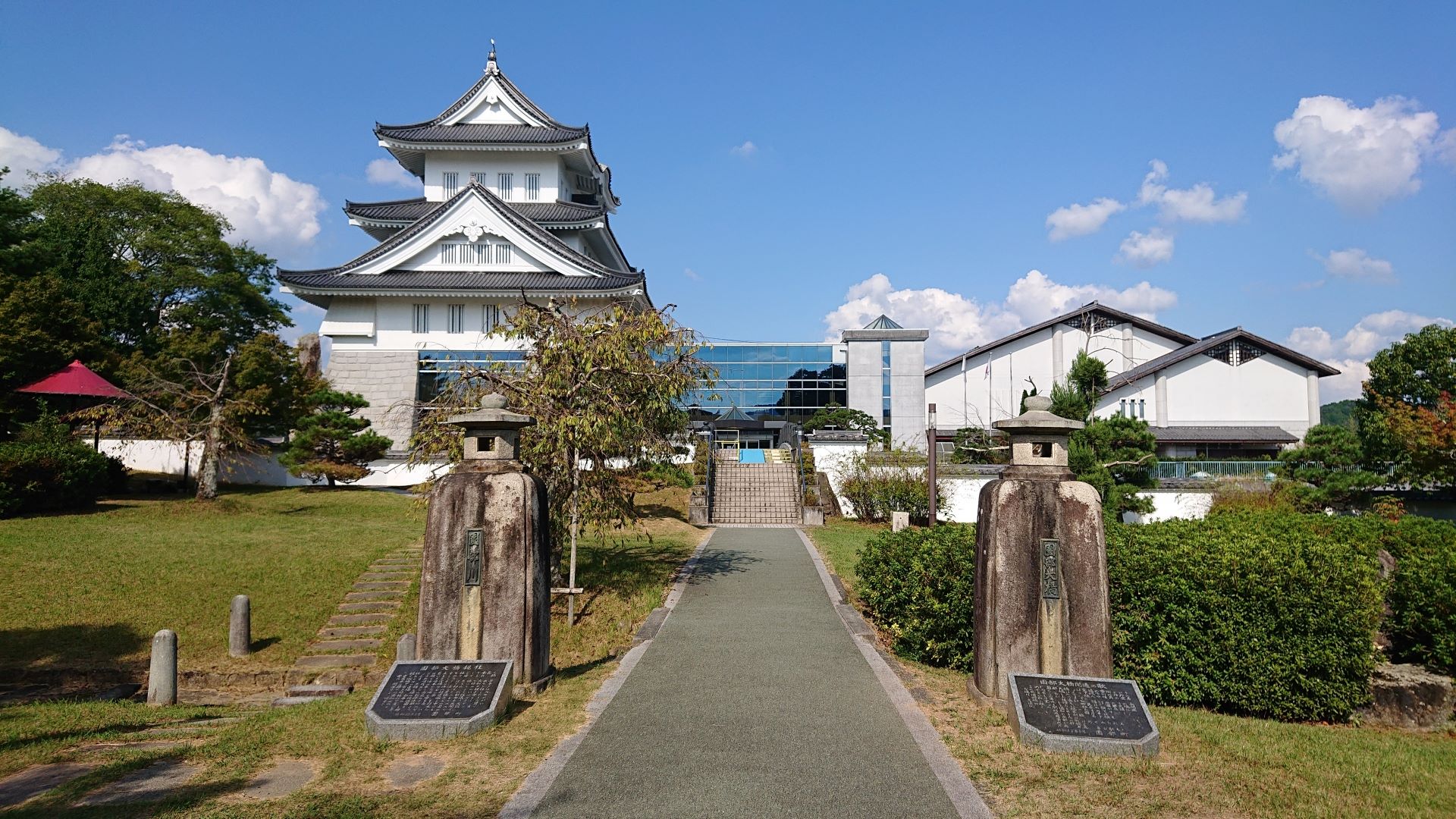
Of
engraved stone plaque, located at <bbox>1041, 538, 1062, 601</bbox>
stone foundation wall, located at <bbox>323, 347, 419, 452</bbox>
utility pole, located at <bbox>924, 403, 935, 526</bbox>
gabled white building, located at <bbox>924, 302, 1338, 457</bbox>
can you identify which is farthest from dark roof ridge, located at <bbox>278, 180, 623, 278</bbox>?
engraved stone plaque, located at <bbox>1041, 538, 1062, 601</bbox>

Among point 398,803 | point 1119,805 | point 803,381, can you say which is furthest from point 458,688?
point 803,381

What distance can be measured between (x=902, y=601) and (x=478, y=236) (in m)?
26.0

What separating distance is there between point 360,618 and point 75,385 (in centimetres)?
1428

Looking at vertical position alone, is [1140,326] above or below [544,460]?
above

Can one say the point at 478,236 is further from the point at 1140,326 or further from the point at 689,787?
the point at 1140,326

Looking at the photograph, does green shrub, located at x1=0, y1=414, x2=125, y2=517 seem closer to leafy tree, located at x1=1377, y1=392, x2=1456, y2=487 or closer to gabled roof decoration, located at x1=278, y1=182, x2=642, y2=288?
gabled roof decoration, located at x1=278, y1=182, x2=642, y2=288

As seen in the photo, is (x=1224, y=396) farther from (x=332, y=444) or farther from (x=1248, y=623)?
(x=332, y=444)

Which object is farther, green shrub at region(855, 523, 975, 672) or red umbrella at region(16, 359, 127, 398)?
red umbrella at region(16, 359, 127, 398)

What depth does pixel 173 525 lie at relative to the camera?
1762 centimetres

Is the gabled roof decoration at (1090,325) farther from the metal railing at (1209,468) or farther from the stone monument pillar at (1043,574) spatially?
the stone monument pillar at (1043,574)

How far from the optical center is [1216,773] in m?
5.87

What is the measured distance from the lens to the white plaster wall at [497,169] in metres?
36.1

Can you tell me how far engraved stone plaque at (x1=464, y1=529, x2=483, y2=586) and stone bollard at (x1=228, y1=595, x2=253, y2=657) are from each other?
576 centimetres

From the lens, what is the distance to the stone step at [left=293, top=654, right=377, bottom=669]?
453 inches
